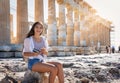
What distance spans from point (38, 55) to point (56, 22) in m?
23.8

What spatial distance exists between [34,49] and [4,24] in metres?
12.7

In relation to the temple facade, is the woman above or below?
below

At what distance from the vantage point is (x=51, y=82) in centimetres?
551

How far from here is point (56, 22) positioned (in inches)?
1158

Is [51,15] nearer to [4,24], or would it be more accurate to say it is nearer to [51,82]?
[4,24]

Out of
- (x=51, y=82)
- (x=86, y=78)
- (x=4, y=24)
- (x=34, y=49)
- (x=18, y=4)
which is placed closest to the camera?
(x=51, y=82)

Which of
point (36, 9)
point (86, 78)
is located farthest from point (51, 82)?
point (36, 9)

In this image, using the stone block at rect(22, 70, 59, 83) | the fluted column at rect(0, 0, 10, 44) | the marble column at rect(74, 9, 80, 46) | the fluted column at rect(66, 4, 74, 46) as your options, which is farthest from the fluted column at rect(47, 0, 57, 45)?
the stone block at rect(22, 70, 59, 83)

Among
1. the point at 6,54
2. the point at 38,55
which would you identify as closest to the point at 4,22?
the point at 6,54

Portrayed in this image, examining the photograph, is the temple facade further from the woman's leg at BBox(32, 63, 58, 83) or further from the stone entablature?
the woman's leg at BBox(32, 63, 58, 83)

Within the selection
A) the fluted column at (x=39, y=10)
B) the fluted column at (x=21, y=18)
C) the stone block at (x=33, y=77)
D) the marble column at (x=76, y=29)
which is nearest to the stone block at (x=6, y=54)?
the fluted column at (x=21, y=18)

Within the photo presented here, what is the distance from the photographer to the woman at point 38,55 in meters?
5.59

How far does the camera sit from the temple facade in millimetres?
18344

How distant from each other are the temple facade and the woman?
12.5 metres
